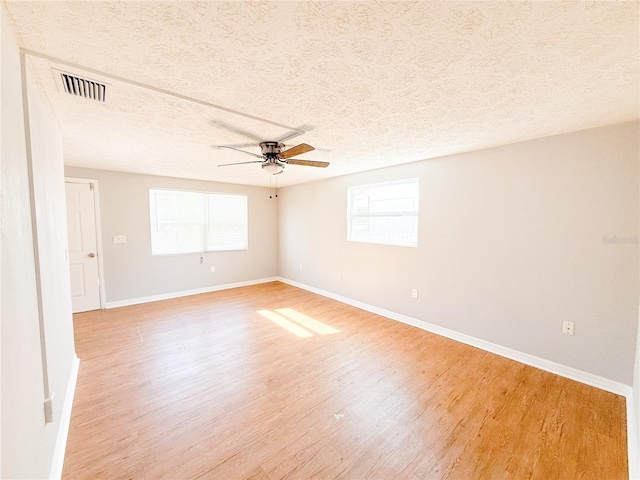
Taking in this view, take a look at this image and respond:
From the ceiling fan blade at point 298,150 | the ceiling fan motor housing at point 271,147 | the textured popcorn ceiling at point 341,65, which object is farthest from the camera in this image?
the ceiling fan motor housing at point 271,147

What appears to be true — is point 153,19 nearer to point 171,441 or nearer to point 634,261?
point 171,441

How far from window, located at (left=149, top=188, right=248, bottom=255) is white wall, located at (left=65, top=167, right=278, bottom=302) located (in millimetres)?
126

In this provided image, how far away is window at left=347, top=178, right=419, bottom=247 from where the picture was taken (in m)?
3.66

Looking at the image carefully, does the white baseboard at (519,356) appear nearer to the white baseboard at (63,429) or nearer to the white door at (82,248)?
the white baseboard at (63,429)

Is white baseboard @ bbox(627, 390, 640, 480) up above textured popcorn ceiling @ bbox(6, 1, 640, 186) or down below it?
below

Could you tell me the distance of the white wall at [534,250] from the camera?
2141 mm

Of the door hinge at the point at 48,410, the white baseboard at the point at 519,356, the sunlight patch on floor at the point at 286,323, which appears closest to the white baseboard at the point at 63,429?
the door hinge at the point at 48,410

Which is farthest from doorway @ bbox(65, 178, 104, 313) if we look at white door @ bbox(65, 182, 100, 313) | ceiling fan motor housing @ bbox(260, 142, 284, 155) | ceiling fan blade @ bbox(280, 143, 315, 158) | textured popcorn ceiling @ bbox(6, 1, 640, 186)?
ceiling fan blade @ bbox(280, 143, 315, 158)

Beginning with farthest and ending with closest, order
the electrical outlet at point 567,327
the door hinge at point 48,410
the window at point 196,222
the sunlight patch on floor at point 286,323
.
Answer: the window at point 196,222 → the sunlight patch on floor at point 286,323 → the electrical outlet at point 567,327 → the door hinge at point 48,410

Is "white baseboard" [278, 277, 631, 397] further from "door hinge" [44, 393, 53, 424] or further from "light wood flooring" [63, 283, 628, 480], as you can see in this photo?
"door hinge" [44, 393, 53, 424]

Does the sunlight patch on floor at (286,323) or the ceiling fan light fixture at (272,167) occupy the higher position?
the ceiling fan light fixture at (272,167)

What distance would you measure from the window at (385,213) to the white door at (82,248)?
4178 millimetres

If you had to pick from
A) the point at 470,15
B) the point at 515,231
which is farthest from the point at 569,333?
the point at 470,15

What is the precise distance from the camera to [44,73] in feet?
4.82
